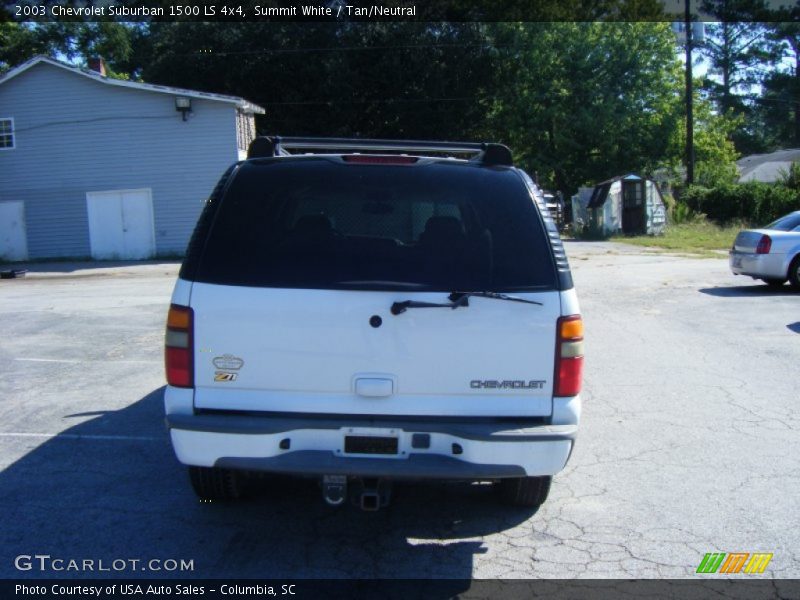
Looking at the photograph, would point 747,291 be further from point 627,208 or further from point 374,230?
point 627,208

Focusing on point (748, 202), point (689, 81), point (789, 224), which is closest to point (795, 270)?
point (789, 224)

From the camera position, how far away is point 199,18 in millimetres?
36469

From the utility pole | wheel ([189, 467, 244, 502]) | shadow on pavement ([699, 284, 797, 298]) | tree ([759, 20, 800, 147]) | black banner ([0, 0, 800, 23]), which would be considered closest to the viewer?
wheel ([189, 467, 244, 502])

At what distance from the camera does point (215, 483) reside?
4629mm

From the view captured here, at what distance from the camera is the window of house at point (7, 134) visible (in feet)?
86.5

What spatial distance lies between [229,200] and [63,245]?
2454 centimetres

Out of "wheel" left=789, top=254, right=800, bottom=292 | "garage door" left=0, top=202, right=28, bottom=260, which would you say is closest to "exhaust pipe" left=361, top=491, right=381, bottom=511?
"wheel" left=789, top=254, right=800, bottom=292

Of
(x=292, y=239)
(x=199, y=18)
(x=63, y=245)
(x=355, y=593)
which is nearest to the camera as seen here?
(x=355, y=593)

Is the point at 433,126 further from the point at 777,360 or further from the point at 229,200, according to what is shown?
the point at 229,200

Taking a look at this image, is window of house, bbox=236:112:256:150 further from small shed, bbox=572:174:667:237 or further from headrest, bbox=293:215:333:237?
headrest, bbox=293:215:333:237

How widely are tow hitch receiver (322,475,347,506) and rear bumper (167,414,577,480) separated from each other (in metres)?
Answer: 0.11

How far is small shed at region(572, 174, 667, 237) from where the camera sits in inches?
1325

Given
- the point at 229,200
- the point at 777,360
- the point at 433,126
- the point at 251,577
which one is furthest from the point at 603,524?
the point at 433,126

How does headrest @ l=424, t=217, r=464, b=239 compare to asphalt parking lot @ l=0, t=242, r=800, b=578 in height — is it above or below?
above
